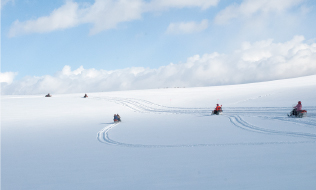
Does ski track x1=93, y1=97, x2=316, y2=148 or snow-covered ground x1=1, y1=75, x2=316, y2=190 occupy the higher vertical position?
ski track x1=93, y1=97, x2=316, y2=148

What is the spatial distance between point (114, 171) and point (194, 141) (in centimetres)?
472

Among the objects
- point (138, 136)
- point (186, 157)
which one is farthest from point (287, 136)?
point (138, 136)

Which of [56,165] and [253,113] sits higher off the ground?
[253,113]

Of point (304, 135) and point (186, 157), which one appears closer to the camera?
point (186, 157)

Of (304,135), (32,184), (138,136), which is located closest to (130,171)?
(32,184)

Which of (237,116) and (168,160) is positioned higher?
(237,116)

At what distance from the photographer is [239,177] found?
6.64 m

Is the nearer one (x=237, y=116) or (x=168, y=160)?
(x=168, y=160)

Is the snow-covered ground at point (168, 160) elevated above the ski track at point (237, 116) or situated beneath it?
situated beneath

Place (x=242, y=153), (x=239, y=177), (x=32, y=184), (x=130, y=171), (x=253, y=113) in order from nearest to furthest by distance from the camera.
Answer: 1. (x=239, y=177)
2. (x=32, y=184)
3. (x=130, y=171)
4. (x=242, y=153)
5. (x=253, y=113)

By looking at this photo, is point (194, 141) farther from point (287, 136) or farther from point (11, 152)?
point (11, 152)

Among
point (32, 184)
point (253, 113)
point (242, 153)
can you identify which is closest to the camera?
point (32, 184)

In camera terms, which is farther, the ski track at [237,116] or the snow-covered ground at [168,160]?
the ski track at [237,116]

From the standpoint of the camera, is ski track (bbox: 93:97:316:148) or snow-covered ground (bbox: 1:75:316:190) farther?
ski track (bbox: 93:97:316:148)
